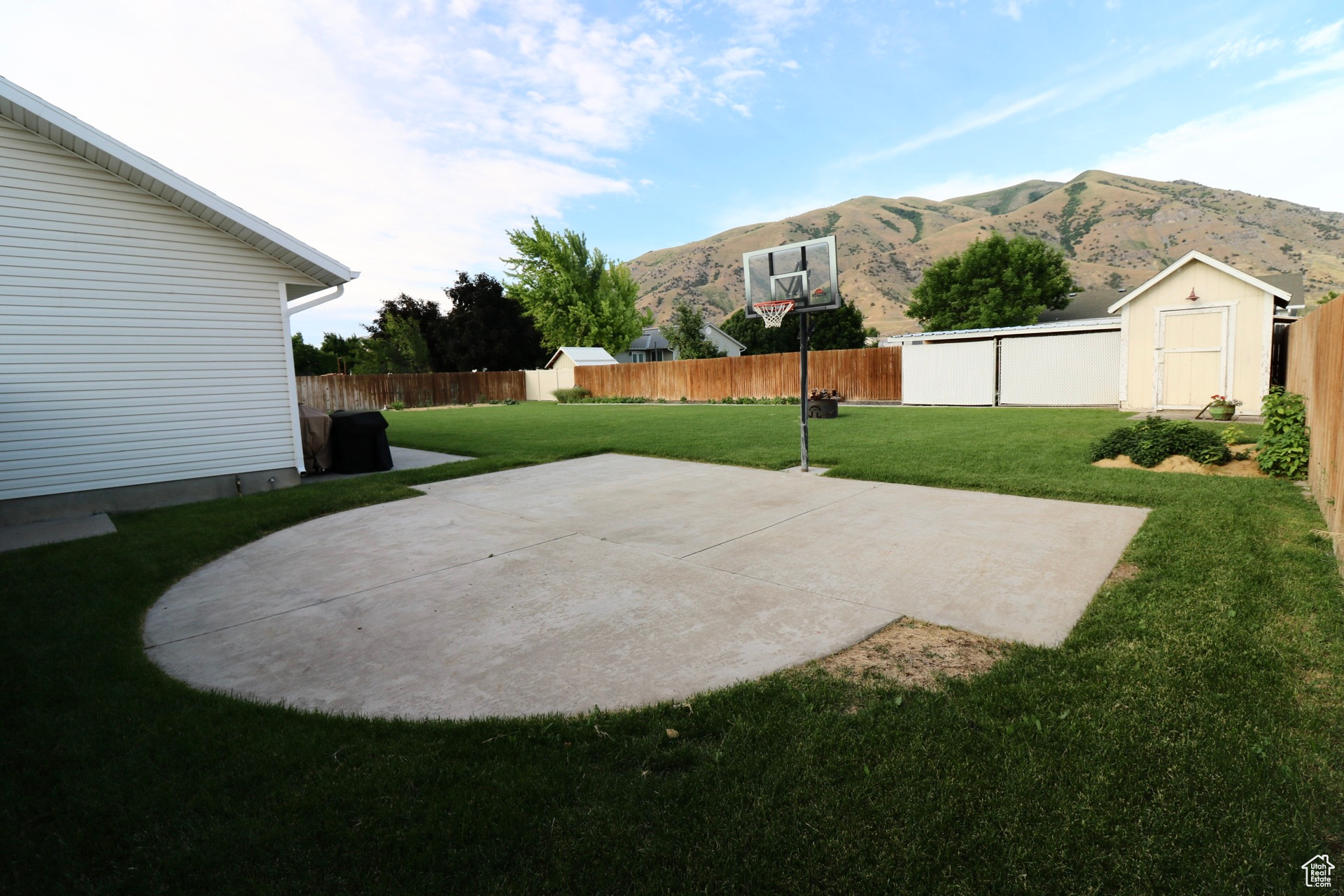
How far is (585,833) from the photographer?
6.38 ft

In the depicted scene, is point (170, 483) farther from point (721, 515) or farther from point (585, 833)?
point (585, 833)

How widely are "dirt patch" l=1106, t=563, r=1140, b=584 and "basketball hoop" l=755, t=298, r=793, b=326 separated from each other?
6.53 meters

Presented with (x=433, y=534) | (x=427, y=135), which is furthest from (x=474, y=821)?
(x=427, y=135)

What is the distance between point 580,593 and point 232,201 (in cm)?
711

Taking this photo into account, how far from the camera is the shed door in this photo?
578 inches

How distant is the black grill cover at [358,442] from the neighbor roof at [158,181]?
7.03 feet

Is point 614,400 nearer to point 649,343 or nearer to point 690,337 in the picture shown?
point 690,337

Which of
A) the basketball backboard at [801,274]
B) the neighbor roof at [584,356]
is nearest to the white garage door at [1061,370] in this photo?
the basketball backboard at [801,274]

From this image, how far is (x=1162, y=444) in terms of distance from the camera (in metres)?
7.88

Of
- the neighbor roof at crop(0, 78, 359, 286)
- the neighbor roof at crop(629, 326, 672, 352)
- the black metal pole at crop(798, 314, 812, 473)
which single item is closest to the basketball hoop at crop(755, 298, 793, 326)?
the black metal pole at crop(798, 314, 812, 473)

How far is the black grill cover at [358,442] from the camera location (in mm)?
9750

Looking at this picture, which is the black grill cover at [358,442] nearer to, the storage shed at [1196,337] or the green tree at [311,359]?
the storage shed at [1196,337]

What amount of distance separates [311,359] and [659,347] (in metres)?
26.4

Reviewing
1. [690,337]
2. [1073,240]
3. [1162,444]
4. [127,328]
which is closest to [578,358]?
[690,337]
